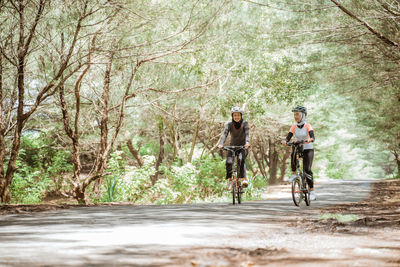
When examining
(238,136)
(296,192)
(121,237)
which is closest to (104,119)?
(238,136)

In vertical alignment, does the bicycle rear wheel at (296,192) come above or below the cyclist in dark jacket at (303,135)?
below

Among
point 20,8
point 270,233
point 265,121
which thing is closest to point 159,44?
point 20,8

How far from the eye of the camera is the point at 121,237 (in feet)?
14.8

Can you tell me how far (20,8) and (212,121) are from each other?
1126 centimetres

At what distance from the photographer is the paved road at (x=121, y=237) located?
351 centimetres

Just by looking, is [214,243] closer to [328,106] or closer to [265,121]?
[265,121]

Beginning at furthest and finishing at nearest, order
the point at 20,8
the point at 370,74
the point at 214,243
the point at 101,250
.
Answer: the point at 370,74, the point at 20,8, the point at 214,243, the point at 101,250

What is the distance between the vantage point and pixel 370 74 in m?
14.1

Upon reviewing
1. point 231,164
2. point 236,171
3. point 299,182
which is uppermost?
point 231,164

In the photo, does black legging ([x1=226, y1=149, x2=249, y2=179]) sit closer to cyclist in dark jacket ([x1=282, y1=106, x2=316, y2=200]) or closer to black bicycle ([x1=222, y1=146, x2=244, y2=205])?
black bicycle ([x1=222, y1=146, x2=244, y2=205])

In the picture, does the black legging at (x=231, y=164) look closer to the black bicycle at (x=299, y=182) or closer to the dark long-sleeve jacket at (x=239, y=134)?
the dark long-sleeve jacket at (x=239, y=134)

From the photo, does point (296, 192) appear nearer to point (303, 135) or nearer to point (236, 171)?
point (303, 135)

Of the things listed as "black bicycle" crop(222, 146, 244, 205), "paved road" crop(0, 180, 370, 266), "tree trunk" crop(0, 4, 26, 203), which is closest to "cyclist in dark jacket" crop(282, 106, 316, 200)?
"black bicycle" crop(222, 146, 244, 205)

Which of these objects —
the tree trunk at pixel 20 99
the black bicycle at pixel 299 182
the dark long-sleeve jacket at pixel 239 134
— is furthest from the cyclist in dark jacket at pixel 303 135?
the tree trunk at pixel 20 99
